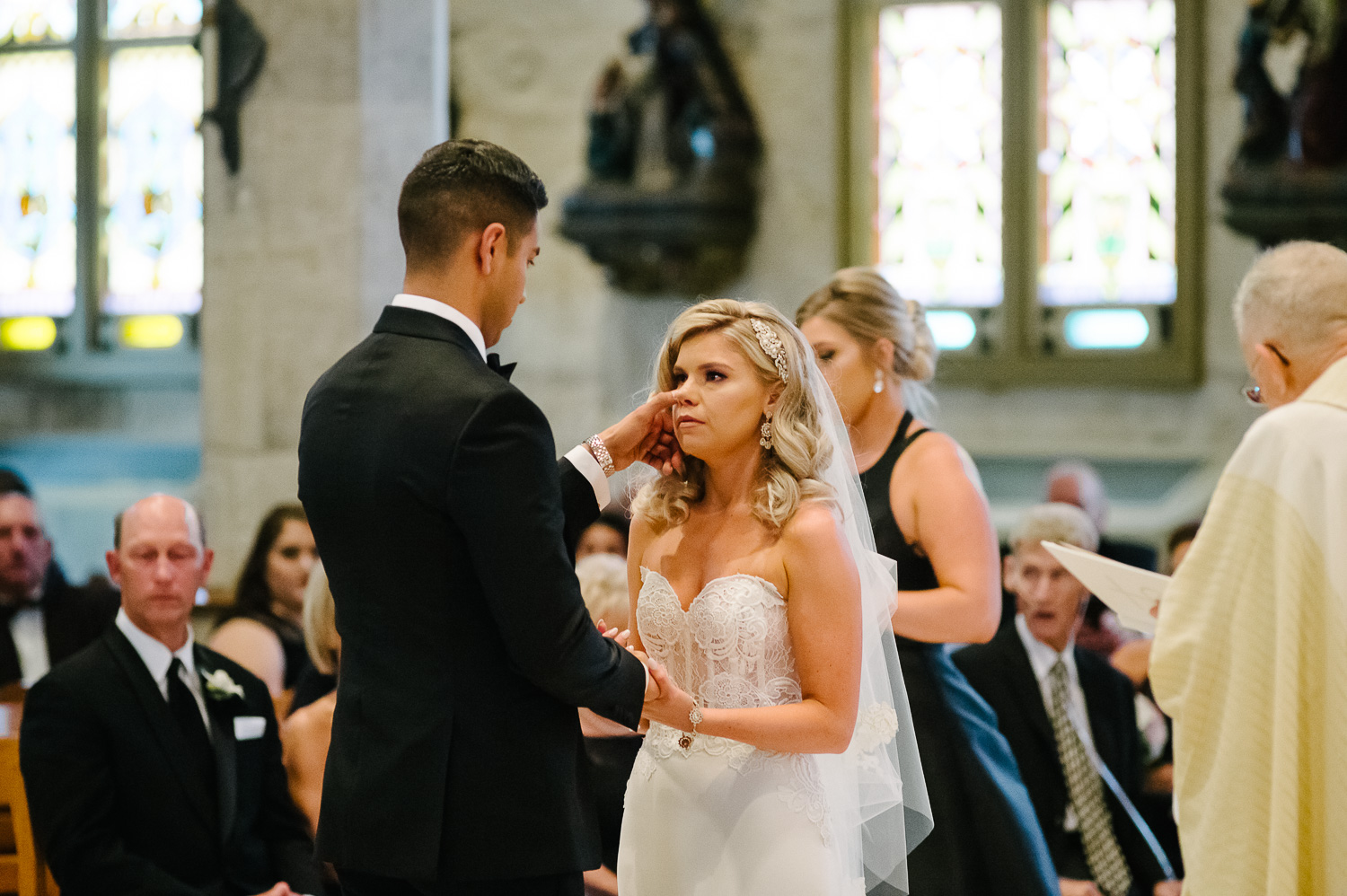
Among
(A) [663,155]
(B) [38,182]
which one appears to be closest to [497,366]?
(A) [663,155]

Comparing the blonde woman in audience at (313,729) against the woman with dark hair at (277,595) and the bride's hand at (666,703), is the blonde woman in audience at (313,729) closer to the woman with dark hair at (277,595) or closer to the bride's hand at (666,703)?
the woman with dark hair at (277,595)

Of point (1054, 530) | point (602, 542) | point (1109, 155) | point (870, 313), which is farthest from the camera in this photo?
point (1109, 155)

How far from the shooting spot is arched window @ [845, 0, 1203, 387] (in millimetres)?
7680

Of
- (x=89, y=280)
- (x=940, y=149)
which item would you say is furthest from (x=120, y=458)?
→ (x=940, y=149)

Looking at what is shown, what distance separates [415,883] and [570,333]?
21.5 feet

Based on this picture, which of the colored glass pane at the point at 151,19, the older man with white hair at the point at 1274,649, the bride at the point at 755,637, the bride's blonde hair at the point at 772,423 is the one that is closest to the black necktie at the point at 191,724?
the bride at the point at 755,637

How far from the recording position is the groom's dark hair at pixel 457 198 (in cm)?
223

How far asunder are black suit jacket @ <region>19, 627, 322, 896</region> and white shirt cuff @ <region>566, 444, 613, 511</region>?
154 cm

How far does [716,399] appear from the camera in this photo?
2.66 m

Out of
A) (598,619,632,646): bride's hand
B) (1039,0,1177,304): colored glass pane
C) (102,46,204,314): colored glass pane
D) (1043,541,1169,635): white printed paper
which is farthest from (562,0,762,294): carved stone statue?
(598,619,632,646): bride's hand

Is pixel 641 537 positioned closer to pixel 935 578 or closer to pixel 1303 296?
pixel 935 578

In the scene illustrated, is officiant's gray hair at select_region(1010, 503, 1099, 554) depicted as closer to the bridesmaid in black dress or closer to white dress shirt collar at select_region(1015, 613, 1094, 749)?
white dress shirt collar at select_region(1015, 613, 1094, 749)

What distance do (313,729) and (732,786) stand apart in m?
1.85

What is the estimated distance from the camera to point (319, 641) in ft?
13.4
